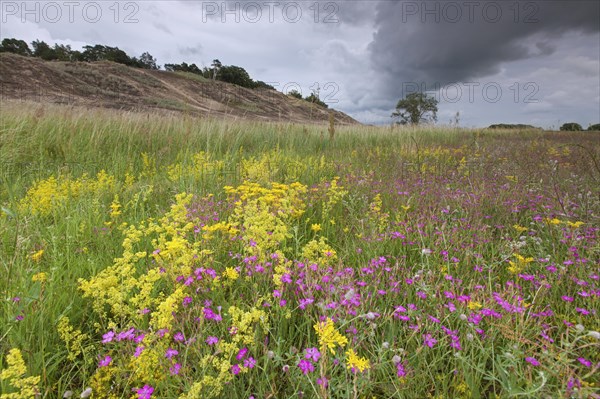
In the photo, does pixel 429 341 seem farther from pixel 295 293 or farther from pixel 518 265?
pixel 518 265

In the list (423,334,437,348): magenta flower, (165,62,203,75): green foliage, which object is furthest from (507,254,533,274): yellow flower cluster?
(165,62,203,75): green foliage

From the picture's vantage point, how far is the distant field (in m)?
1.15

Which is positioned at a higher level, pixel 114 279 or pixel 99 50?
pixel 99 50

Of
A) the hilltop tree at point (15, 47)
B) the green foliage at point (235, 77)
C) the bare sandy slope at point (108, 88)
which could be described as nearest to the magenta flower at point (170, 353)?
the bare sandy slope at point (108, 88)

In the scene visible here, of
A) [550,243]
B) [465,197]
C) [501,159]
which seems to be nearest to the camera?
[550,243]

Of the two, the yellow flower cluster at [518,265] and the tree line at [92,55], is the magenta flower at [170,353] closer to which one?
the yellow flower cluster at [518,265]

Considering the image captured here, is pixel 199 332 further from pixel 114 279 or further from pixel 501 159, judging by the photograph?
pixel 501 159

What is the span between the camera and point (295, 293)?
157 centimetres

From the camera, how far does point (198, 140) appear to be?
6426mm

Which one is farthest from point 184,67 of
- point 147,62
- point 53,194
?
point 53,194

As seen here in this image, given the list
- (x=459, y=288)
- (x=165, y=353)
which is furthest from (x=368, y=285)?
(x=165, y=353)

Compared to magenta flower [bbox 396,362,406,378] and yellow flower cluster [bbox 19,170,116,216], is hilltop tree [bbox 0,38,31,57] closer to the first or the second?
yellow flower cluster [bbox 19,170,116,216]

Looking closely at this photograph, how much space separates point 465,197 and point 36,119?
7.52m

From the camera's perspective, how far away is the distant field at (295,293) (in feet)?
3.77
